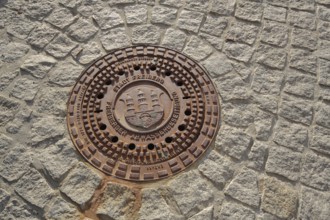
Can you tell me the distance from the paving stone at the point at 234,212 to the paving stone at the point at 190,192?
123 millimetres

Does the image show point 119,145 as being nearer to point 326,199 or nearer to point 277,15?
point 326,199

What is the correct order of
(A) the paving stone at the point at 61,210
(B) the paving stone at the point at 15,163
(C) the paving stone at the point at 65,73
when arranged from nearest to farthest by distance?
1. (A) the paving stone at the point at 61,210
2. (B) the paving stone at the point at 15,163
3. (C) the paving stone at the point at 65,73

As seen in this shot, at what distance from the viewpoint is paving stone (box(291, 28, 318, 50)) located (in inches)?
139

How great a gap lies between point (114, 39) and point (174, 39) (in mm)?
587

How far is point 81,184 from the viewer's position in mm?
2748

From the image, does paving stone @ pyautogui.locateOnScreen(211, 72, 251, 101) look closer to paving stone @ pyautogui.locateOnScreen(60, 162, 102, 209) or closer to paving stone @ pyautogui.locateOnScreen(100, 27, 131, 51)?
paving stone @ pyautogui.locateOnScreen(100, 27, 131, 51)

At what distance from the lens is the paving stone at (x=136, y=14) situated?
3.58 meters

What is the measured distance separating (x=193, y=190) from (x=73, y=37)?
1878mm

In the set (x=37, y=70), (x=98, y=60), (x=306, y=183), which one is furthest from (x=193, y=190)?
(x=37, y=70)

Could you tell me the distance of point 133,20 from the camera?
→ 3580mm

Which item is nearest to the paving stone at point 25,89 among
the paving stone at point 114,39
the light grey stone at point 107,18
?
the paving stone at point 114,39

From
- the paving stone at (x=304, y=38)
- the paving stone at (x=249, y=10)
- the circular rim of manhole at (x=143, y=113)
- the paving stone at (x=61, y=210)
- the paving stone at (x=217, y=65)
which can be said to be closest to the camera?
the paving stone at (x=61, y=210)

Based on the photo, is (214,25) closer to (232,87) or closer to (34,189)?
(232,87)

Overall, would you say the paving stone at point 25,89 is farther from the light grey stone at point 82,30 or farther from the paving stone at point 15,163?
the light grey stone at point 82,30
